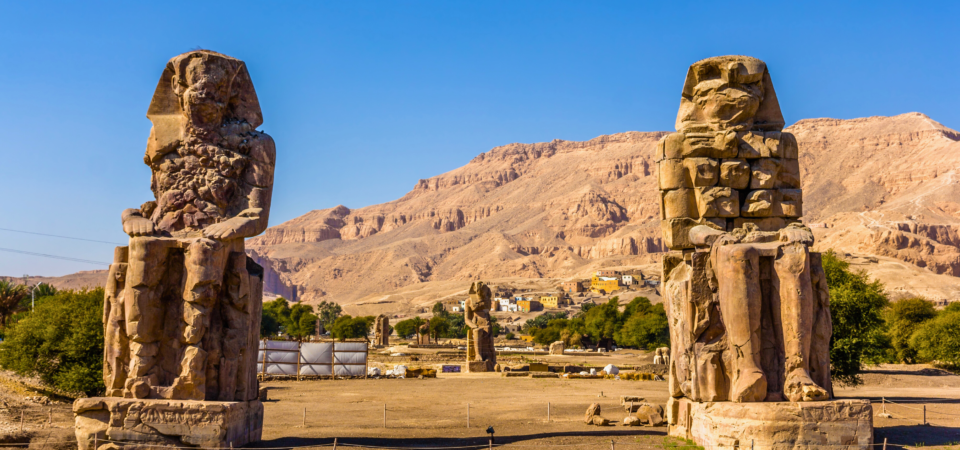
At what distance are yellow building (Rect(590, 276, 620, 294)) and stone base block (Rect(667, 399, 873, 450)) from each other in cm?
12428

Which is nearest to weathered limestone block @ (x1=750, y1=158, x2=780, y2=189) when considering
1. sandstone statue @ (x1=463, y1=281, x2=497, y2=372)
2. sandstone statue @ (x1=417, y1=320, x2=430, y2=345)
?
sandstone statue @ (x1=463, y1=281, x2=497, y2=372)

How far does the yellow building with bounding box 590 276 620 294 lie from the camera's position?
133750 millimetres

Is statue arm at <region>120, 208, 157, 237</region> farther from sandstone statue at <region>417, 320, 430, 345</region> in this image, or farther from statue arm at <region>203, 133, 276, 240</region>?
sandstone statue at <region>417, 320, 430, 345</region>

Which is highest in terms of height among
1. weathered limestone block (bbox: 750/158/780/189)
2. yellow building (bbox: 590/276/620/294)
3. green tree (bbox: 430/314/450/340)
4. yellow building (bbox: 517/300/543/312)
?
yellow building (bbox: 590/276/620/294)

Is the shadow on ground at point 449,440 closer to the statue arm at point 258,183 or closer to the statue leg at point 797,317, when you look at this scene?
the statue arm at point 258,183

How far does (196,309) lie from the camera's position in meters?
9.30

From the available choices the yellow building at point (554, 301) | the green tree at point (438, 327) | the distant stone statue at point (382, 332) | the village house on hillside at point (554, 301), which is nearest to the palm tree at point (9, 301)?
the distant stone statue at point (382, 332)

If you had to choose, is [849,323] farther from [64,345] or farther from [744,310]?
[64,345]

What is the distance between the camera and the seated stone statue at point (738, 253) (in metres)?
8.96

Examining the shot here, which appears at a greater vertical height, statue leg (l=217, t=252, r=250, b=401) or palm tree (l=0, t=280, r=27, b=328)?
palm tree (l=0, t=280, r=27, b=328)

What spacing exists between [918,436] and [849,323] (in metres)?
9.16

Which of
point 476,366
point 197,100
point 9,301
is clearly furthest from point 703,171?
point 9,301

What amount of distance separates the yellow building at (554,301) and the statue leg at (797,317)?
11397cm

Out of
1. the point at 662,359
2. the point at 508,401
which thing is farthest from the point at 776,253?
the point at 662,359
